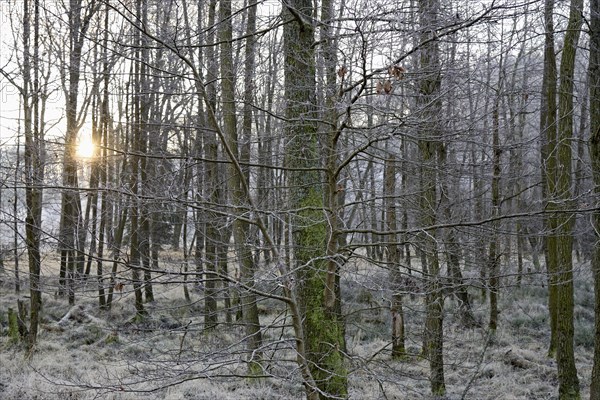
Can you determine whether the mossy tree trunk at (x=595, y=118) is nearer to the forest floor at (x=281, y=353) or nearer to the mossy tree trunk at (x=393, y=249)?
the forest floor at (x=281, y=353)

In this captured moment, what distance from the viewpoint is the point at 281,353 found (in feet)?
23.8

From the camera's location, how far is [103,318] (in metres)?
14.5

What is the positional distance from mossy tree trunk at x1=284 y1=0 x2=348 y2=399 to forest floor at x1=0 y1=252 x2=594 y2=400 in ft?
0.65

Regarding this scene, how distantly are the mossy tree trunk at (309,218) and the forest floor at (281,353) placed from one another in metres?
0.20

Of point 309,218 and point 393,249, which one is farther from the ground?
point 309,218

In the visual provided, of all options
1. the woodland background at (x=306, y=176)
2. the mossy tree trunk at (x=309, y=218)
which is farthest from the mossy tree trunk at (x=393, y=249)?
the mossy tree trunk at (x=309, y=218)

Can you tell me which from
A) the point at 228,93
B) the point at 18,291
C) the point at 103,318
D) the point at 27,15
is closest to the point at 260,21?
the point at 228,93

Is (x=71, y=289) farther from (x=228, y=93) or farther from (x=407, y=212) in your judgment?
(x=407, y=212)

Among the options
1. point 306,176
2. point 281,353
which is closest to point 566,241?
point 281,353

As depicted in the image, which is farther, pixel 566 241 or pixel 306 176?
pixel 566 241

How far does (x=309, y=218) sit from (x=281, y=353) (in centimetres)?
303

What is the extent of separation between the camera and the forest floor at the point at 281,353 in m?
4.95

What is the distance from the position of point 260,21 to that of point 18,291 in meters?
13.8

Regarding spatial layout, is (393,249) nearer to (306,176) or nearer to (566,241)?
(566,241)
